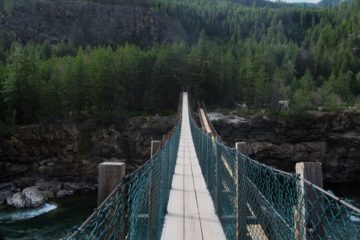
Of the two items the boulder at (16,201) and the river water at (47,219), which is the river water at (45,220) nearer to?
the river water at (47,219)

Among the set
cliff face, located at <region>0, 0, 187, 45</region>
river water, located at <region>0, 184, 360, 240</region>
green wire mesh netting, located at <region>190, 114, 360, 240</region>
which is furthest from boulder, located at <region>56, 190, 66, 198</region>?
cliff face, located at <region>0, 0, 187, 45</region>

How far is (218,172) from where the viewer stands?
531cm

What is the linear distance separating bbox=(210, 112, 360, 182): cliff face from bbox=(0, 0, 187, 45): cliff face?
47.0 meters

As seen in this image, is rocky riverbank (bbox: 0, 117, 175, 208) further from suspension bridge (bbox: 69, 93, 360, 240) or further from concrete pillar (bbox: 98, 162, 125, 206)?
concrete pillar (bbox: 98, 162, 125, 206)

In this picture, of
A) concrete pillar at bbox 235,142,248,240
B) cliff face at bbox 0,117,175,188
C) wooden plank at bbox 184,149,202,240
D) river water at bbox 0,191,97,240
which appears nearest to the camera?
concrete pillar at bbox 235,142,248,240

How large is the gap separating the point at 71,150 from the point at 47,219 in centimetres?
1347

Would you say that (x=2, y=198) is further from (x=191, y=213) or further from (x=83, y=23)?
(x=83, y=23)

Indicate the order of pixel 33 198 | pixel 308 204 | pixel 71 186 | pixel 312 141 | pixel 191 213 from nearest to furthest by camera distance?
pixel 308 204, pixel 191 213, pixel 33 198, pixel 71 186, pixel 312 141

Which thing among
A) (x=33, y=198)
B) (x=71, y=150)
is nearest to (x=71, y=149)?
(x=71, y=150)

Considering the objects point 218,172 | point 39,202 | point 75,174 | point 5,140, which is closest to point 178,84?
point 75,174

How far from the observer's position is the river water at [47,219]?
17312 mm

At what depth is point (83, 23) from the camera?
7325 cm

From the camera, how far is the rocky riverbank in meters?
30.7

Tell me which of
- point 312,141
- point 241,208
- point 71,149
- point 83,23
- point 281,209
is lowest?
point 71,149
